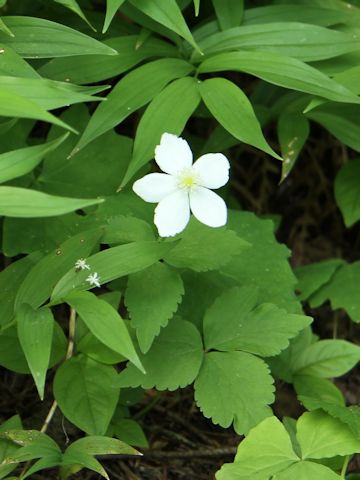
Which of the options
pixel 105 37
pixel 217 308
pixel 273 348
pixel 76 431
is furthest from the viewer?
pixel 105 37

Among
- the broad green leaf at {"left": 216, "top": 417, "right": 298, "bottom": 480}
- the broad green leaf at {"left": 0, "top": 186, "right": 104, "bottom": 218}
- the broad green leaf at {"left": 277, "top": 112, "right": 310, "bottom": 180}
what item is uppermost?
the broad green leaf at {"left": 0, "top": 186, "right": 104, "bottom": 218}

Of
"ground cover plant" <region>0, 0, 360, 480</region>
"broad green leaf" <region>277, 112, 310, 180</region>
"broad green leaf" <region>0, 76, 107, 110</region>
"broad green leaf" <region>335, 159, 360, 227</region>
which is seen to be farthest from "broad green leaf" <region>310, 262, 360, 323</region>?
"broad green leaf" <region>0, 76, 107, 110</region>

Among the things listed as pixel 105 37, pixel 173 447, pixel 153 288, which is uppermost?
pixel 105 37

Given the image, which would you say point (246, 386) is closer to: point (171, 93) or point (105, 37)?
point (171, 93)

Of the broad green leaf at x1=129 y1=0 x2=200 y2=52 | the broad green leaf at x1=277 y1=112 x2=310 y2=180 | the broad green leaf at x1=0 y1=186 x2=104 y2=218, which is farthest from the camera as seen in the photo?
the broad green leaf at x1=277 y1=112 x2=310 y2=180

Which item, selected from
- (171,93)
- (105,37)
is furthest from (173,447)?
(105,37)

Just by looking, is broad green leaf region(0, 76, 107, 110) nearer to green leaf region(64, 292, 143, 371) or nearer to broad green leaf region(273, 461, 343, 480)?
green leaf region(64, 292, 143, 371)

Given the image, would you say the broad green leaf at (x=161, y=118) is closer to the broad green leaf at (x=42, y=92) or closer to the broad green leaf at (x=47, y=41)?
the broad green leaf at (x=47, y=41)
